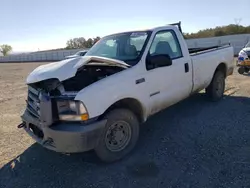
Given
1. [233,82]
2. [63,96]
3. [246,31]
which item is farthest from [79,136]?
[246,31]

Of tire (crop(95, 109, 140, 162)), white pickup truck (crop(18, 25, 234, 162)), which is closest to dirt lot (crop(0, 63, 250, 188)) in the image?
tire (crop(95, 109, 140, 162))

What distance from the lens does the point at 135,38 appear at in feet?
13.6

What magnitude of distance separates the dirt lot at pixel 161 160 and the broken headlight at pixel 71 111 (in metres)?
0.81

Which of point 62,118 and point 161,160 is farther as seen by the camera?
point 161,160

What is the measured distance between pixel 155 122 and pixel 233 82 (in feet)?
15.2

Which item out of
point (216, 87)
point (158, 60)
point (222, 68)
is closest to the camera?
point (158, 60)

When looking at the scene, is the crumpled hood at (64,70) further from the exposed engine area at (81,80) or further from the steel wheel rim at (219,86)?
the steel wheel rim at (219,86)

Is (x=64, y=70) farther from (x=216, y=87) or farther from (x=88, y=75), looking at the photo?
(x=216, y=87)

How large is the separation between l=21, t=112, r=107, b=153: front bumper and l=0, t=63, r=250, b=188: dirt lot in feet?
1.46

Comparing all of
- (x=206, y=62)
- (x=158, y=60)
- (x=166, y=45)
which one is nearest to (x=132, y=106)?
(x=158, y=60)

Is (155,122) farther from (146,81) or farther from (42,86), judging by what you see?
(42,86)

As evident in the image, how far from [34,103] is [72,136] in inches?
38.9

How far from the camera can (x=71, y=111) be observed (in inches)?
118

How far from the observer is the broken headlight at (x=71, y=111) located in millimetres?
2898
